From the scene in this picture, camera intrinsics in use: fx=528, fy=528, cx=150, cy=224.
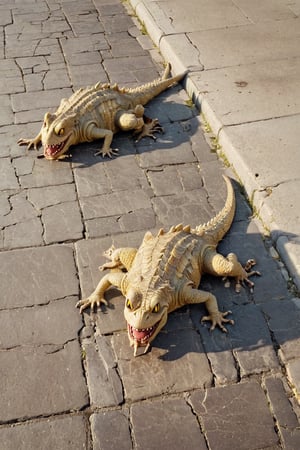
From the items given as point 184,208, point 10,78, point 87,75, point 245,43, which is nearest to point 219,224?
point 184,208

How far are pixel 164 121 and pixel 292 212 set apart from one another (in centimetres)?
273

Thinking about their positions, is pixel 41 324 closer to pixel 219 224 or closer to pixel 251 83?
pixel 219 224

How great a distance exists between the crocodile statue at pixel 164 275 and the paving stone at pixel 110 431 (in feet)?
2.04

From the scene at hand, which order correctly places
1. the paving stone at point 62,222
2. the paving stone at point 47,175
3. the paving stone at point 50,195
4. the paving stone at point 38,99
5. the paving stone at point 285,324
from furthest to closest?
1. the paving stone at point 38,99
2. the paving stone at point 47,175
3. the paving stone at point 50,195
4. the paving stone at point 62,222
5. the paving stone at point 285,324

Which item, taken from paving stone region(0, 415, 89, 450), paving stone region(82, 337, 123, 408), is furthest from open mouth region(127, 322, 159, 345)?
paving stone region(0, 415, 89, 450)

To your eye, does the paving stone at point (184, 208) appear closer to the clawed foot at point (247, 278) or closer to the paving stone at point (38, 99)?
the clawed foot at point (247, 278)

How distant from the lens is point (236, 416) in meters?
4.20

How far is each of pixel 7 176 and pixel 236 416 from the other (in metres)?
4.15

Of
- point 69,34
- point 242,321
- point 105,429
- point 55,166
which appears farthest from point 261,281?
point 69,34

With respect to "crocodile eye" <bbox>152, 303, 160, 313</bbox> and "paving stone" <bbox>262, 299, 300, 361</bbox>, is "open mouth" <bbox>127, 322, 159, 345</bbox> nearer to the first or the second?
"crocodile eye" <bbox>152, 303, 160, 313</bbox>

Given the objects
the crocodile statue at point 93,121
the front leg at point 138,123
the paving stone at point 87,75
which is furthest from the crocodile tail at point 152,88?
the paving stone at point 87,75

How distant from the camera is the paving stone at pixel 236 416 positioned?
4047 mm

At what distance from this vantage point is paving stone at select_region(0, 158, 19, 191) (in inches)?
259

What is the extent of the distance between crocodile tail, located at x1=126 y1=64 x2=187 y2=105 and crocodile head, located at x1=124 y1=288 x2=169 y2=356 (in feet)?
13.4
